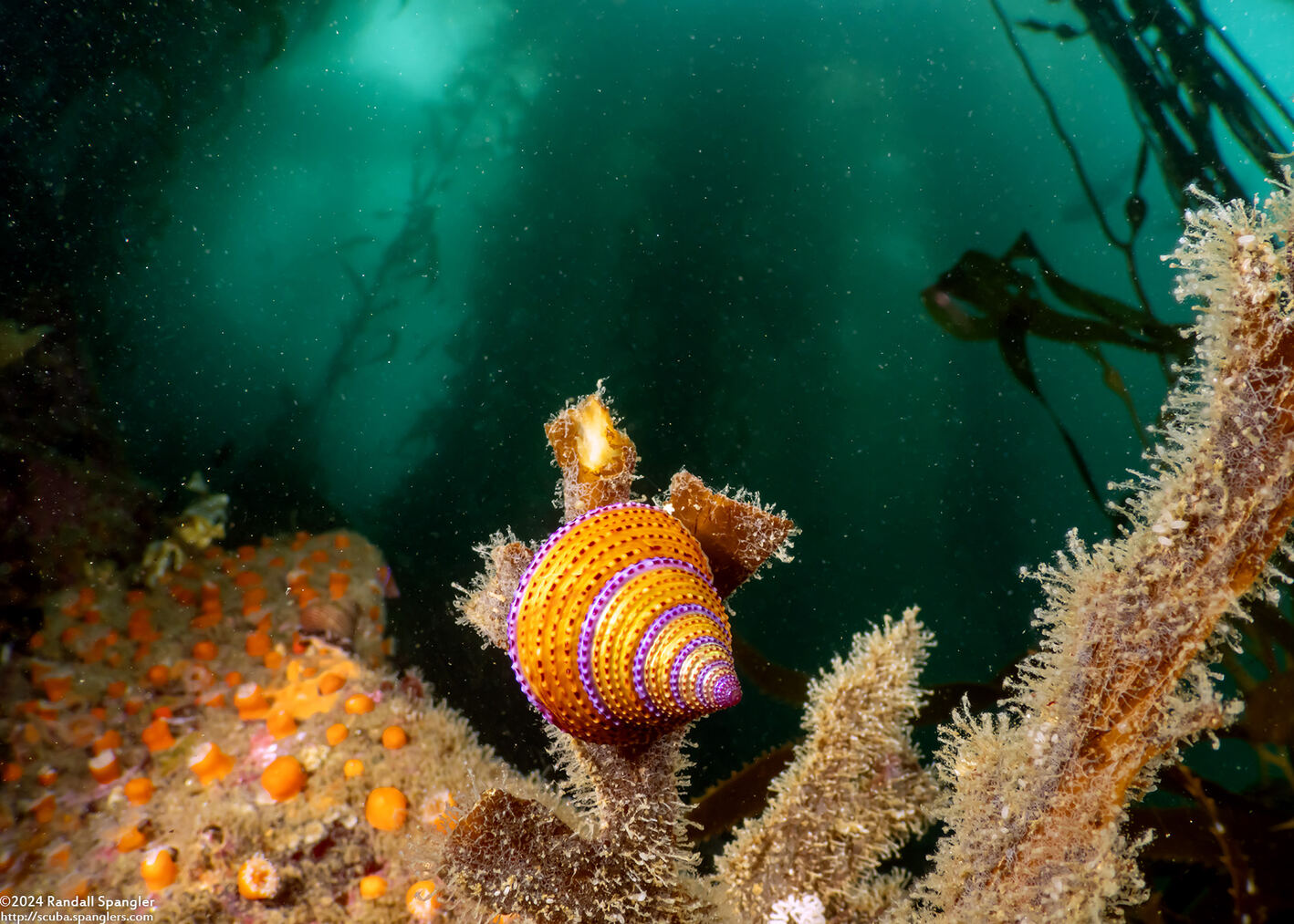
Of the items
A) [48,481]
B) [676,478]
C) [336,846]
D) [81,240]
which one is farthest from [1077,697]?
[81,240]

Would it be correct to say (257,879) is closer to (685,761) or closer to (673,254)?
(685,761)

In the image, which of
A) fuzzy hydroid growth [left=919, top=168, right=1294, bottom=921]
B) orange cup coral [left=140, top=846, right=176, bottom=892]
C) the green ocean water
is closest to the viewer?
fuzzy hydroid growth [left=919, top=168, right=1294, bottom=921]

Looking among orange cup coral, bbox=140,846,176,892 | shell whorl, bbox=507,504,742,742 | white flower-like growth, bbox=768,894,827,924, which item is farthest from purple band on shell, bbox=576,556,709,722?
orange cup coral, bbox=140,846,176,892

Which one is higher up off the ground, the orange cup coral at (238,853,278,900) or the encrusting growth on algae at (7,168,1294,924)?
the encrusting growth on algae at (7,168,1294,924)

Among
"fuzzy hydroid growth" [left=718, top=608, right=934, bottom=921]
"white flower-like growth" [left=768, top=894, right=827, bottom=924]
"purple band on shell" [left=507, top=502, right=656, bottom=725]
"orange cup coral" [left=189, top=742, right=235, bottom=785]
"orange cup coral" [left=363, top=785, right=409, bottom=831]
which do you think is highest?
"purple band on shell" [left=507, top=502, right=656, bottom=725]

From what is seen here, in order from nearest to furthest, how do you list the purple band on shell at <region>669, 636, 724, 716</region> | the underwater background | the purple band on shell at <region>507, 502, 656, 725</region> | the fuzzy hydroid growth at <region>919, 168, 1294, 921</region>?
the fuzzy hydroid growth at <region>919, 168, 1294, 921</region> < the purple band on shell at <region>669, 636, 724, 716</region> < the purple band on shell at <region>507, 502, 656, 725</region> < the underwater background

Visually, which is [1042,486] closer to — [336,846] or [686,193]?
[686,193]

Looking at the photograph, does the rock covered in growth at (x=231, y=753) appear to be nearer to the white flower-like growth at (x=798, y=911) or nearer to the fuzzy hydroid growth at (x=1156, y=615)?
the white flower-like growth at (x=798, y=911)

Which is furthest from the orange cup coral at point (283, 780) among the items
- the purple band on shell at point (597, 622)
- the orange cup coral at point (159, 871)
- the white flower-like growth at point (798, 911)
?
the purple band on shell at point (597, 622)

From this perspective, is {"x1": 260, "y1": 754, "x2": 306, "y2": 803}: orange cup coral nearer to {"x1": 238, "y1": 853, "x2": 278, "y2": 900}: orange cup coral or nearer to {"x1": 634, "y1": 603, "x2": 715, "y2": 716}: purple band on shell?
{"x1": 238, "y1": 853, "x2": 278, "y2": 900}: orange cup coral
